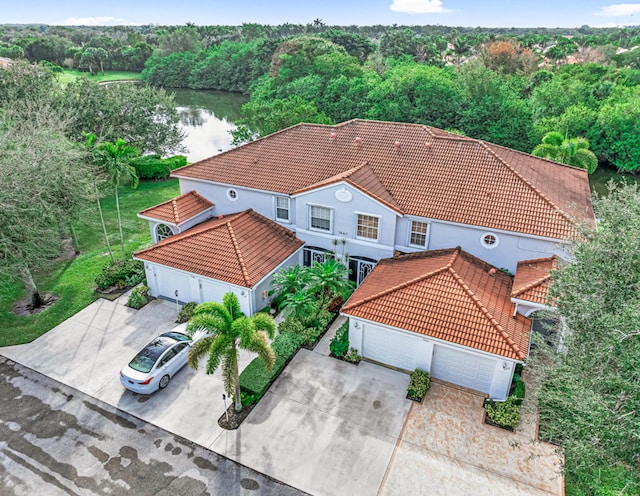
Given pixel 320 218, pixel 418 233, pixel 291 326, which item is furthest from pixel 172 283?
pixel 418 233

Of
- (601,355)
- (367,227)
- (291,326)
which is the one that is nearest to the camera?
(601,355)

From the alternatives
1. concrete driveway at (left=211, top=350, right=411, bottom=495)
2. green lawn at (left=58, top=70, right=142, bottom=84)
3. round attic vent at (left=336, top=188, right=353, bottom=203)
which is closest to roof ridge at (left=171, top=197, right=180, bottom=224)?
round attic vent at (left=336, top=188, right=353, bottom=203)

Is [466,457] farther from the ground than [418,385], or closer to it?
closer to it

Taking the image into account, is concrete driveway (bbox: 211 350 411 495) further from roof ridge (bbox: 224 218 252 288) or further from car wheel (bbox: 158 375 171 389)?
roof ridge (bbox: 224 218 252 288)

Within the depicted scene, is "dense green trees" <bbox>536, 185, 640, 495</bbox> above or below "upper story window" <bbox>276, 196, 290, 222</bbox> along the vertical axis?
above

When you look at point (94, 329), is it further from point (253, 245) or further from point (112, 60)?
point (112, 60)

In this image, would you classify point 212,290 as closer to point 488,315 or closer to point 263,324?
point 263,324
